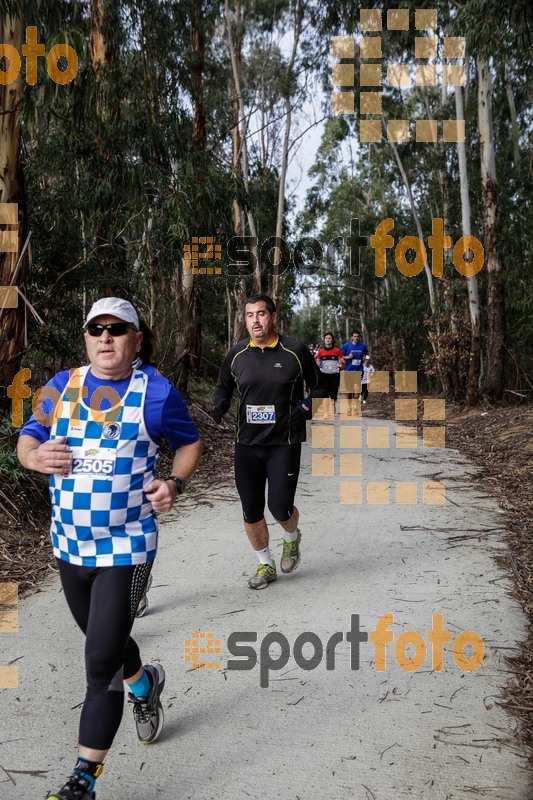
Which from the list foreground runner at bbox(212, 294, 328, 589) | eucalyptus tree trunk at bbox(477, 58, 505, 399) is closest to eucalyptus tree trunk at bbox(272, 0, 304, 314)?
eucalyptus tree trunk at bbox(477, 58, 505, 399)

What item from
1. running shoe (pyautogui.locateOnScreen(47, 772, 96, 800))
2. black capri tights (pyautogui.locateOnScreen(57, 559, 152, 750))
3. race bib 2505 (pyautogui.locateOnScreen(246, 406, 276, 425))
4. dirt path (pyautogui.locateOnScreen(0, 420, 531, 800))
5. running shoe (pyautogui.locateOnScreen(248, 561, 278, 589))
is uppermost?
race bib 2505 (pyautogui.locateOnScreen(246, 406, 276, 425))

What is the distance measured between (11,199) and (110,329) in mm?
4971

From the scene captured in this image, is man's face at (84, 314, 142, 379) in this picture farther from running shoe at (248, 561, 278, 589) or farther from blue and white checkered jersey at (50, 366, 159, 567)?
running shoe at (248, 561, 278, 589)

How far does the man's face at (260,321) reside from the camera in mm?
4824

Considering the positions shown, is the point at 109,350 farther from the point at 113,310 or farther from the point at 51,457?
the point at 51,457

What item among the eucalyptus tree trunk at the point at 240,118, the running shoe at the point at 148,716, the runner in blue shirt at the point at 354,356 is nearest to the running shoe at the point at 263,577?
the running shoe at the point at 148,716

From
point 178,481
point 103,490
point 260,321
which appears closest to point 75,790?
point 103,490

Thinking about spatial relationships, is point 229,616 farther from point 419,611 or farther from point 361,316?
point 361,316

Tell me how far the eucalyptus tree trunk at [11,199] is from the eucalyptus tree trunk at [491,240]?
37.8ft

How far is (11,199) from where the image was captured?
686 centimetres

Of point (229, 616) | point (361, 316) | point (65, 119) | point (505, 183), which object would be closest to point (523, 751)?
point (229, 616)

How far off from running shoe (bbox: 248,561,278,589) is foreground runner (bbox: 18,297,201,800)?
2169 millimetres

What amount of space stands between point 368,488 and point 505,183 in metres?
17.8

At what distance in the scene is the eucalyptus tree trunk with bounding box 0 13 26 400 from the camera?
22.3 ft
